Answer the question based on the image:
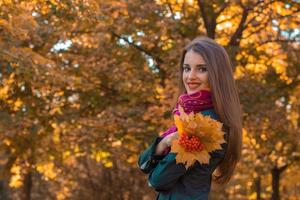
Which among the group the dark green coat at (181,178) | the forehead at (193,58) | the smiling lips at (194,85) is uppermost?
the forehead at (193,58)

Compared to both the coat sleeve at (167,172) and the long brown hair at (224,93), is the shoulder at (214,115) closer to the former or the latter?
the long brown hair at (224,93)

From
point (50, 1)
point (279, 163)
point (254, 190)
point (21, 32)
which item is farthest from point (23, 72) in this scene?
point (254, 190)

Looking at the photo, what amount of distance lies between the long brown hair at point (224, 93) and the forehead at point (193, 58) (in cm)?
2

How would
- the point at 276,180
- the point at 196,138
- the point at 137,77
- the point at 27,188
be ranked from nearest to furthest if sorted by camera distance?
the point at 196,138, the point at 137,77, the point at 27,188, the point at 276,180

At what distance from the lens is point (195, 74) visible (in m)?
2.95

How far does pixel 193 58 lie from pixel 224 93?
24cm

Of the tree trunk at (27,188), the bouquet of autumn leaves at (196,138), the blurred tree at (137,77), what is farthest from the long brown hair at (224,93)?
the tree trunk at (27,188)

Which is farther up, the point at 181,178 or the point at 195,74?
the point at 195,74

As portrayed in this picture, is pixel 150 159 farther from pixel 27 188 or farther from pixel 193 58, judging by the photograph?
pixel 27 188

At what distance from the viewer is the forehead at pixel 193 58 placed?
116 inches

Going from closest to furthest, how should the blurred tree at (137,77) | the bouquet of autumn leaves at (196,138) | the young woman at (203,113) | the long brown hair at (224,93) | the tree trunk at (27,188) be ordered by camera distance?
the bouquet of autumn leaves at (196,138) → the young woman at (203,113) → the long brown hair at (224,93) → the blurred tree at (137,77) → the tree trunk at (27,188)

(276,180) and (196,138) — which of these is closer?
(196,138)

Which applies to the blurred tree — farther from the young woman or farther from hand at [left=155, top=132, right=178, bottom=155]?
hand at [left=155, top=132, right=178, bottom=155]

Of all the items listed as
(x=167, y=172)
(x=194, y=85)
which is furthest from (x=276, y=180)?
(x=167, y=172)
